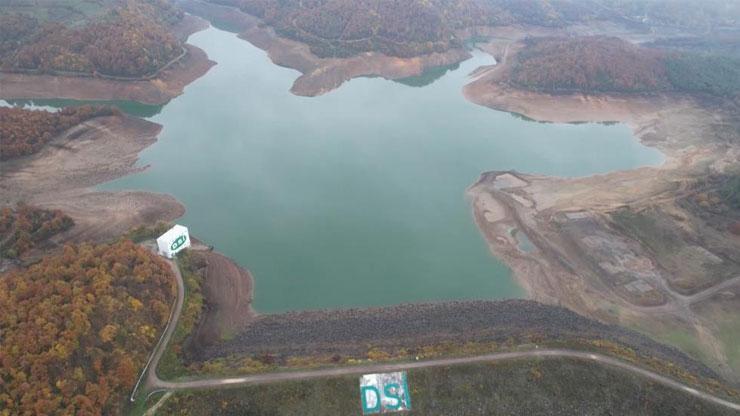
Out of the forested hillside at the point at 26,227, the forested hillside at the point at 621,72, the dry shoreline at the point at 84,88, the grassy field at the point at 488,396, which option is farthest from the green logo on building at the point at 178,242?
the forested hillside at the point at 621,72

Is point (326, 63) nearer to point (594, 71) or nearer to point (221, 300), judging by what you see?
point (594, 71)

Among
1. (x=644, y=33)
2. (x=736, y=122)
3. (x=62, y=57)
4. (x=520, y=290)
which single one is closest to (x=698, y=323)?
(x=520, y=290)

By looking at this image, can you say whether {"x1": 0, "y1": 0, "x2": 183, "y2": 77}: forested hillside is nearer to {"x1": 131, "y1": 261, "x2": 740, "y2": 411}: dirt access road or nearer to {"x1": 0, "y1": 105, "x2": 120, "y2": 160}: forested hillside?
{"x1": 0, "y1": 105, "x2": 120, "y2": 160}: forested hillside

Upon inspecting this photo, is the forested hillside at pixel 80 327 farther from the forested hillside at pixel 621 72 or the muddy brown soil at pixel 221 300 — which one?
the forested hillside at pixel 621 72

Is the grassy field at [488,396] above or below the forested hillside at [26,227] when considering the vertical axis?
below

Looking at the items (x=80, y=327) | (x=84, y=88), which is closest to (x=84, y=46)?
(x=84, y=88)

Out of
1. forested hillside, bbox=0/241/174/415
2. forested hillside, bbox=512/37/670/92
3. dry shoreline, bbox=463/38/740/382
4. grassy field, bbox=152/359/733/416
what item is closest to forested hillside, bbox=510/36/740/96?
forested hillside, bbox=512/37/670/92

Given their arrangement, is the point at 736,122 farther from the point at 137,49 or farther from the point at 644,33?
the point at 137,49
